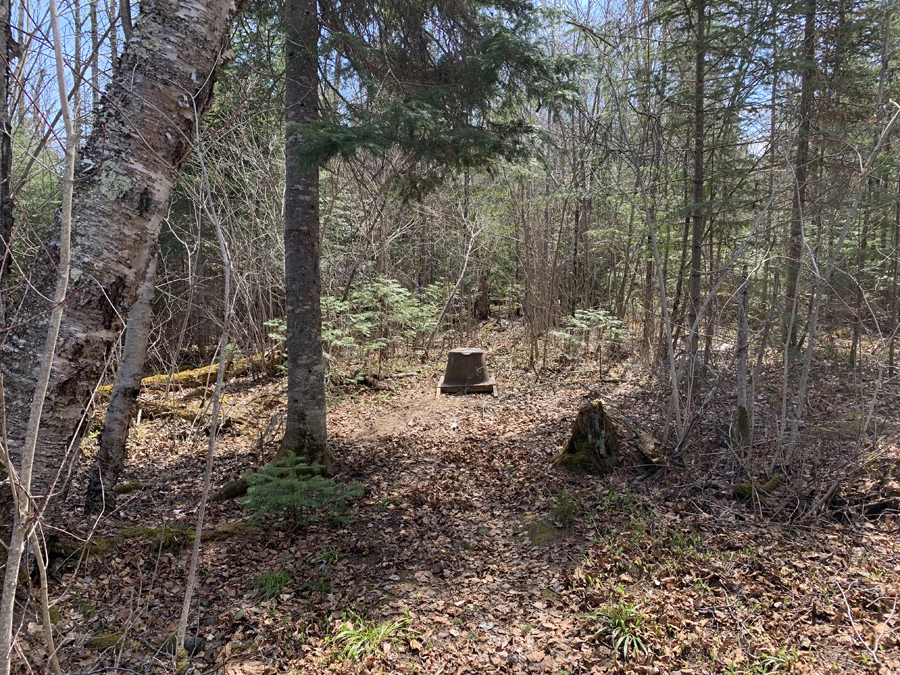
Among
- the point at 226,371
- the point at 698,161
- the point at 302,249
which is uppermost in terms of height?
the point at 698,161

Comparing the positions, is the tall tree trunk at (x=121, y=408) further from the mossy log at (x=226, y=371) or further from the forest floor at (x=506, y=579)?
the mossy log at (x=226, y=371)

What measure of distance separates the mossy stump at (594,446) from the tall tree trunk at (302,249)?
251 centimetres

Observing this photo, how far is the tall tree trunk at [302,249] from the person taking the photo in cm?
505

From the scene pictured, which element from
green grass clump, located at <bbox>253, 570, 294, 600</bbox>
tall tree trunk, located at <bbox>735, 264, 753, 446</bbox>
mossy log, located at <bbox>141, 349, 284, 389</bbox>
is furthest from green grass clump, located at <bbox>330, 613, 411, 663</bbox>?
mossy log, located at <bbox>141, 349, 284, 389</bbox>

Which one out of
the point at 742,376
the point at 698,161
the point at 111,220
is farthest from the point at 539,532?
the point at 698,161

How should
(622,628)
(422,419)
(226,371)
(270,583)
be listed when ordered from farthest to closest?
(226,371) < (422,419) < (270,583) < (622,628)

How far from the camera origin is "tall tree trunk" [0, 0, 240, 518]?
235 cm

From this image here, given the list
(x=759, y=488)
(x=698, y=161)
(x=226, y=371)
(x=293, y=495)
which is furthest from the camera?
(x=226, y=371)

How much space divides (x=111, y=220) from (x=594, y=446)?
4.47 metres

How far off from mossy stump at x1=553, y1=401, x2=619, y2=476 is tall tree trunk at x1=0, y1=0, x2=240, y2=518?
413 centimetres

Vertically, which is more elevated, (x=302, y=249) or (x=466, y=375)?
(x=302, y=249)

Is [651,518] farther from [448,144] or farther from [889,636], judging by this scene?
[448,144]

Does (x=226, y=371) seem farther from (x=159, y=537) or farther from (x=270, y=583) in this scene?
(x=270, y=583)

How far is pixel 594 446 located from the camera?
5234 millimetres
